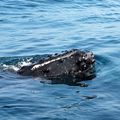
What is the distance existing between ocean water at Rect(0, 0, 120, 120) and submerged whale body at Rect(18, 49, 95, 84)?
0.22 m

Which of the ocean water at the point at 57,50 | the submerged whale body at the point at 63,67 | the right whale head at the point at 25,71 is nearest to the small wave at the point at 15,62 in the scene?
the ocean water at the point at 57,50

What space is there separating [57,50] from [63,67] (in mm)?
3499

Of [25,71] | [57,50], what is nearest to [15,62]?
[25,71]

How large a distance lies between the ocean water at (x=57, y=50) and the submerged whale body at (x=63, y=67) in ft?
0.71

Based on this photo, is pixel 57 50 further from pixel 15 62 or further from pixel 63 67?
pixel 63 67

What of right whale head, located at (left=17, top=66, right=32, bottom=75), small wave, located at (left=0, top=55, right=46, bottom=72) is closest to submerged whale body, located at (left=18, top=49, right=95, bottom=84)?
right whale head, located at (left=17, top=66, right=32, bottom=75)

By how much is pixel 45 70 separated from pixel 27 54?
3090 mm

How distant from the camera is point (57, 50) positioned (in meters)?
13.2

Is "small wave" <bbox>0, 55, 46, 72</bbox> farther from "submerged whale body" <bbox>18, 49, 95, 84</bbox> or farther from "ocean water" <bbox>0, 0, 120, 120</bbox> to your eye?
"submerged whale body" <bbox>18, 49, 95, 84</bbox>

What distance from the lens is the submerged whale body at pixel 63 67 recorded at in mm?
9680

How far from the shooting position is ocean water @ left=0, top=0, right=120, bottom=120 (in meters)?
8.07

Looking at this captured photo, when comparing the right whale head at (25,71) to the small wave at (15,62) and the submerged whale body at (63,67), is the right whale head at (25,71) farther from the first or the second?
the small wave at (15,62)

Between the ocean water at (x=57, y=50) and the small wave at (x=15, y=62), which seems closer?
the ocean water at (x=57, y=50)

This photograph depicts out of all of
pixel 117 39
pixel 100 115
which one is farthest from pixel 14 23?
pixel 100 115
